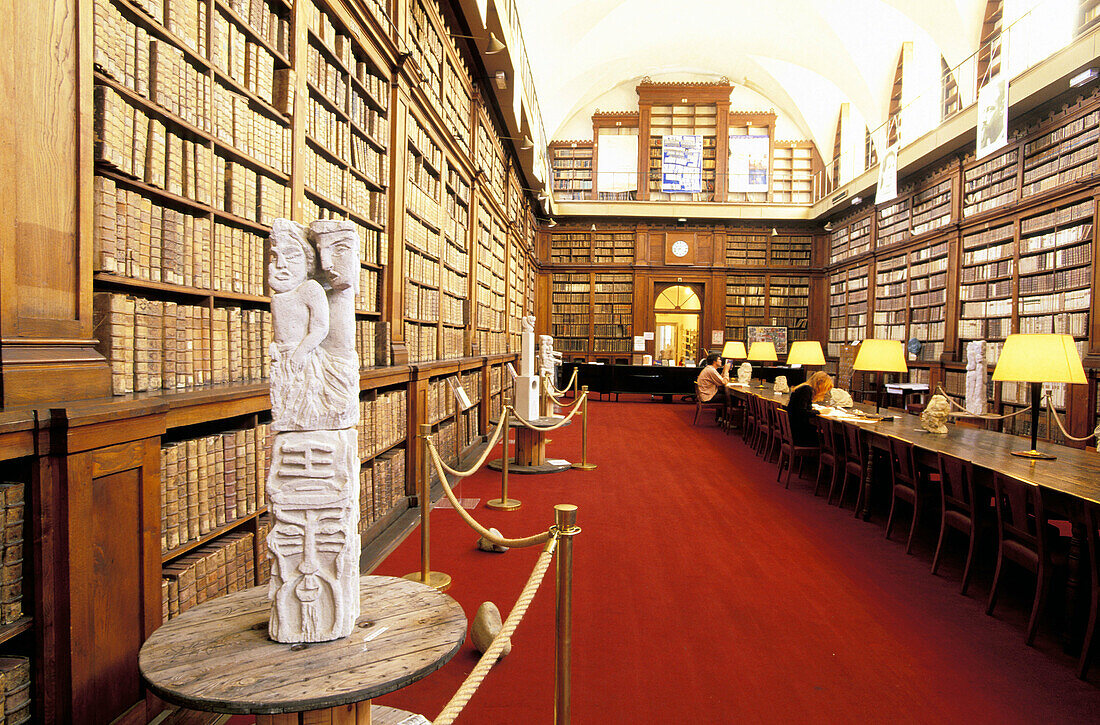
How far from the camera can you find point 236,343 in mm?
2434

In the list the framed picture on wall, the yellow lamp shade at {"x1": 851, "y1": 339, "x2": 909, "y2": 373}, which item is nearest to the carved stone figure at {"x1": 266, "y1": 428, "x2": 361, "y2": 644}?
the yellow lamp shade at {"x1": 851, "y1": 339, "x2": 909, "y2": 373}

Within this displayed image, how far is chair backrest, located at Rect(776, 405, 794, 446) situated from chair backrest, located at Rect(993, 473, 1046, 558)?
8.85ft

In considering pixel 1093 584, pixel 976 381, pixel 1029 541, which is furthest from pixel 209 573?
pixel 976 381

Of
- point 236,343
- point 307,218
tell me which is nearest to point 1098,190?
point 307,218

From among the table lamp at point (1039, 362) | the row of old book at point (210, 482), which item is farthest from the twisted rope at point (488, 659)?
the table lamp at point (1039, 362)

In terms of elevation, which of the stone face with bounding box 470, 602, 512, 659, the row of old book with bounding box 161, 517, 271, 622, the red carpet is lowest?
the red carpet

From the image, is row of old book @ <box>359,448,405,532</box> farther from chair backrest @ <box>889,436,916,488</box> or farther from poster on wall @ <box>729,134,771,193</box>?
poster on wall @ <box>729,134,771,193</box>

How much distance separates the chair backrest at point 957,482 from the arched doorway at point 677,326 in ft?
40.1

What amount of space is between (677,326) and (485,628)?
58.1 ft

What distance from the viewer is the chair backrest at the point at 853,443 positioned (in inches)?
182

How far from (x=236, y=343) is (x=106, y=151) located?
862mm

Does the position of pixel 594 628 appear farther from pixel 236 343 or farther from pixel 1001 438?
pixel 1001 438

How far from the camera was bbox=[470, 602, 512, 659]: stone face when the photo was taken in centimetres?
249

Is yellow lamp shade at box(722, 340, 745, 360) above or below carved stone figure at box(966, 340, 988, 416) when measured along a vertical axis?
above
